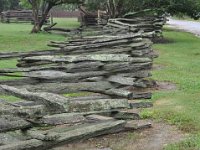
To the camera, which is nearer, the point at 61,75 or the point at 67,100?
the point at 67,100

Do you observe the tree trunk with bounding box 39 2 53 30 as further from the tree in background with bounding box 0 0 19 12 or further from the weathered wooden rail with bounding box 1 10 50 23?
the tree in background with bounding box 0 0 19 12

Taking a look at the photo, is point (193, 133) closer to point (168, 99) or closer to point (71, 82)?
point (71, 82)

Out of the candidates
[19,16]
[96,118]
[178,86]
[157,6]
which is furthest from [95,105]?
[19,16]

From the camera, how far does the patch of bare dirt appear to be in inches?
268

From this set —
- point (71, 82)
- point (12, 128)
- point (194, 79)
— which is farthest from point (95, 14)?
point (12, 128)

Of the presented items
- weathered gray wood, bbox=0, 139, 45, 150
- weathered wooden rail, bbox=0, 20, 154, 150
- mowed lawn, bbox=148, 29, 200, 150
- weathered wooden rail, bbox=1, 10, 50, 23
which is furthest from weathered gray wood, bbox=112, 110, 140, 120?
weathered wooden rail, bbox=1, 10, 50, 23

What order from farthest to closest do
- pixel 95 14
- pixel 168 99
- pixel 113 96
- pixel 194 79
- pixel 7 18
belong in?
→ 1. pixel 7 18
2. pixel 95 14
3. pixel 194 79
4. pixel 168 99
5. pixel 113 96

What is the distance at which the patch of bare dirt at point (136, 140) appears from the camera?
268 inches

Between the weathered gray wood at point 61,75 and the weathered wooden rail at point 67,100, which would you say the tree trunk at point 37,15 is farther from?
the weathered gray wood at point 61,75

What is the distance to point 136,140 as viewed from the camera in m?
7.14

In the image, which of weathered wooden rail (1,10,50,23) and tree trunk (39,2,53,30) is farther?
weathered wooden rail (1,10,50,23)

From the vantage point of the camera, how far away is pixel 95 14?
39031mm

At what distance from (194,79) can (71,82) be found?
5.93 meters

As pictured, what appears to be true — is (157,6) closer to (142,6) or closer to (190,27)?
(142,6)
